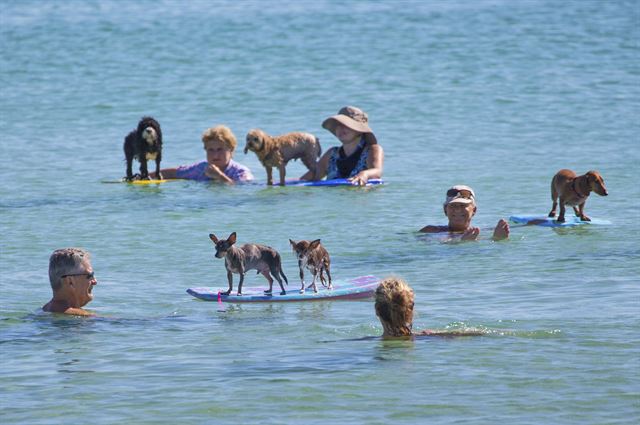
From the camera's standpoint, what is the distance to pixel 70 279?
35.2 feet

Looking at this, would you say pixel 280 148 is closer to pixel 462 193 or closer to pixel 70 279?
pixel 462 193

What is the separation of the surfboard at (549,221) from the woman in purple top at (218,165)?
4714mm

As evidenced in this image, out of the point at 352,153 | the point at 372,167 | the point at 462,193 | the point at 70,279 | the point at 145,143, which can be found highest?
the point at 145,143

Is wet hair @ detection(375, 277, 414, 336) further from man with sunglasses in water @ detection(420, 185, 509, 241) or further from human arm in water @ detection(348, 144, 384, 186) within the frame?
human arm in water @ detection(348, 144, 384, 186)

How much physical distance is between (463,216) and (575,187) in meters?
1.26

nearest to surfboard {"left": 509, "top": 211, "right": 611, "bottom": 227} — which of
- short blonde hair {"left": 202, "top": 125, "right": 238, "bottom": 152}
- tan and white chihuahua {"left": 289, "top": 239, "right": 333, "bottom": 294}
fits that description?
tan and white chihuahua {"left": 289, "top": 239, "right": 333, "bottom": 294}

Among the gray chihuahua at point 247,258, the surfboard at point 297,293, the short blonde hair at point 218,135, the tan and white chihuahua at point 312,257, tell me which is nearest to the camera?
the gray chihuahua at point 247,258

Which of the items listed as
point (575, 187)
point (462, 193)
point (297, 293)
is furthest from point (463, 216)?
point (297, 293)

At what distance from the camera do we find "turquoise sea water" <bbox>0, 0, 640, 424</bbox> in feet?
30.0

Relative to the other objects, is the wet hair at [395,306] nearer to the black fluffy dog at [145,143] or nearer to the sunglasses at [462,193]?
the sunglasses at [462,193]

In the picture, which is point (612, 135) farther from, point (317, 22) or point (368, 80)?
point (317, 22)

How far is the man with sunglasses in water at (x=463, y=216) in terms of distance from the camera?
1408cm

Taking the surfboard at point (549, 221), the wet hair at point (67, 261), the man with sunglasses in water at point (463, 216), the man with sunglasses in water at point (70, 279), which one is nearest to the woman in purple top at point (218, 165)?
the surfboard at point (549, 221)

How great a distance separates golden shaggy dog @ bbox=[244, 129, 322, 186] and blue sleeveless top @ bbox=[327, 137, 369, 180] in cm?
29
